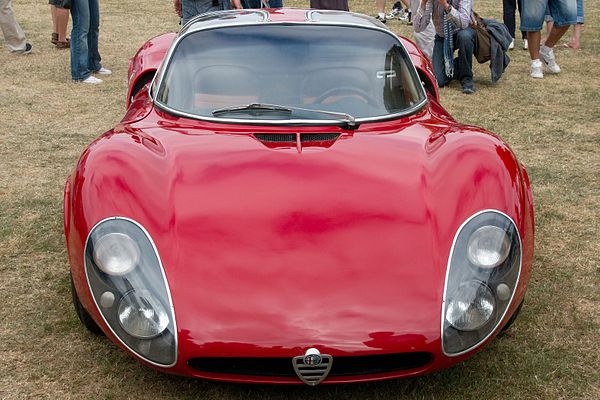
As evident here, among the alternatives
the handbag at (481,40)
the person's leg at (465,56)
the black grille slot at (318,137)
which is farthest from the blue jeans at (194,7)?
the black grille slot at (318,137)

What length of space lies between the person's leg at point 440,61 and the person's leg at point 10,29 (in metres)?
→ 5.20

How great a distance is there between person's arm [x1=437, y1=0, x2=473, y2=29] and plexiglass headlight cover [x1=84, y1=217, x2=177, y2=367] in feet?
18.9

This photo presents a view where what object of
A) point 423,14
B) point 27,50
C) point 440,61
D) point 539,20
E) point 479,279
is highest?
point 479,279

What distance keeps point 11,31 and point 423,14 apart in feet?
17.2

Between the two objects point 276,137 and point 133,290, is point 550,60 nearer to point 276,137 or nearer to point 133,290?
point 276,137

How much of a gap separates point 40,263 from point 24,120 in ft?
11.0

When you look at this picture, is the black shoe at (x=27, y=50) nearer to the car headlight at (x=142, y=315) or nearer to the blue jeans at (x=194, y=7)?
the blue jeans at (x=194, y=7)

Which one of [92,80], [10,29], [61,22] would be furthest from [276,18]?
[10,29]

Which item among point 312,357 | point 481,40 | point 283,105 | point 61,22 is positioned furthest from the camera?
point 61,22

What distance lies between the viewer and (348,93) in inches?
155

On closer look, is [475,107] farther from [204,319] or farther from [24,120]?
[204,319]

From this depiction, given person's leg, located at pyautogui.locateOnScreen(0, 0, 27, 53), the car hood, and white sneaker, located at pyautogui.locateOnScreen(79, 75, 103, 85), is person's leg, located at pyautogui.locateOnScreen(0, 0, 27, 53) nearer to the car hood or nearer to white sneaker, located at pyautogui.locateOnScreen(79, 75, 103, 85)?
white sneaker, located at pyautogui.locateOnScreen(79, 75, 103, 85)

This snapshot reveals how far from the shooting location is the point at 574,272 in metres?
4.12

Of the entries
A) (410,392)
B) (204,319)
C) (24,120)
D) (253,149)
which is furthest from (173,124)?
(24,120)
